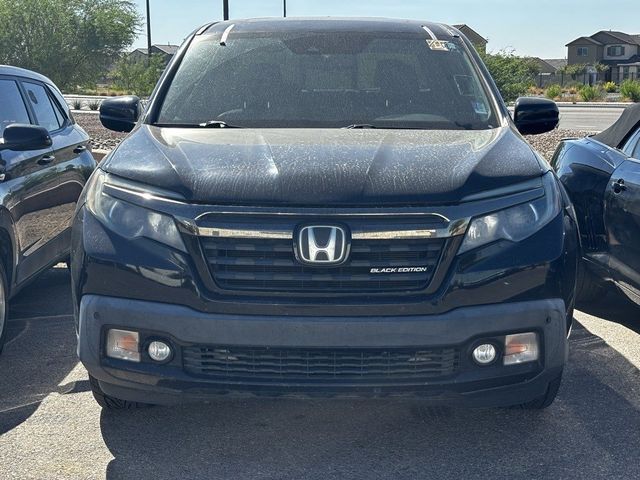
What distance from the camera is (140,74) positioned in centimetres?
4847

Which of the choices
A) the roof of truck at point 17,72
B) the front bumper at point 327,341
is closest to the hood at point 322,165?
the front bumper at point 327,341

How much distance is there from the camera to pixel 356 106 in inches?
194

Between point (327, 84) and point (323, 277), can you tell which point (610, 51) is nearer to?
point (327, 84)

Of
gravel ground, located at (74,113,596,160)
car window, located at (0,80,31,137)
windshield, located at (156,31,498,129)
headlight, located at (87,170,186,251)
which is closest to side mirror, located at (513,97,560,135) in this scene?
windshield, located at (156,31,498,129)

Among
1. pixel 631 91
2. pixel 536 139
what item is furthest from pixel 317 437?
pixel 631 91

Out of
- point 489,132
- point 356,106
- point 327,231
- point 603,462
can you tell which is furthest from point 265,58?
point 603,462

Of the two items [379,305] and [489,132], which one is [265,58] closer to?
[489,132]

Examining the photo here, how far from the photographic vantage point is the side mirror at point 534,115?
5246 mm

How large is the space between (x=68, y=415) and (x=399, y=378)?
1.71m

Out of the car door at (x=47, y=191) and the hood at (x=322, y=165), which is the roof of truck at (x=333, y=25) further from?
the car door at (x=47, y=191)

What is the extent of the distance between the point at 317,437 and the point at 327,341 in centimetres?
80

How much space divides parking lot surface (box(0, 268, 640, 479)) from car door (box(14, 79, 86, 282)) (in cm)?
117

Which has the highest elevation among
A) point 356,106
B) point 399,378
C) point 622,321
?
point 356,106

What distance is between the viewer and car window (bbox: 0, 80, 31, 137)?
628cm
